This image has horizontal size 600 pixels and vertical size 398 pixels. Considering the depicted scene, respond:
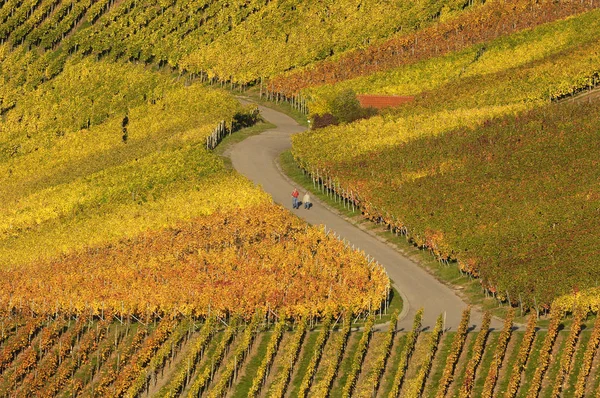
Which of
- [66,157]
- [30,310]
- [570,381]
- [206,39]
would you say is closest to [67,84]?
[206,39]

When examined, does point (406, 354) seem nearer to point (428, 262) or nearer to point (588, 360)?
point (588, 360)

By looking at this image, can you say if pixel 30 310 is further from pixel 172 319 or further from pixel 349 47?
pixel 349 47

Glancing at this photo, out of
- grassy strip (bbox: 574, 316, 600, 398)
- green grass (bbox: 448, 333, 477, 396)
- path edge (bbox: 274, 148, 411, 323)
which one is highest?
grassy strip (bbox: 574, 316, 600, 398)

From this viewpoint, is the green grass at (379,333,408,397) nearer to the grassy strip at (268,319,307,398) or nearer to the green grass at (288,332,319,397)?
the green grass at (288,332,319,397)

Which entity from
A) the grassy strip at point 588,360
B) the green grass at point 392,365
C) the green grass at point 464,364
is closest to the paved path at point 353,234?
the green grass at point 392,365

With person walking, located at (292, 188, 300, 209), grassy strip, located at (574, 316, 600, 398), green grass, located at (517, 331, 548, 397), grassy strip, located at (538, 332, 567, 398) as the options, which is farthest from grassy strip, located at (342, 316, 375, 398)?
person walking, located at (292, 188, 300, 209)

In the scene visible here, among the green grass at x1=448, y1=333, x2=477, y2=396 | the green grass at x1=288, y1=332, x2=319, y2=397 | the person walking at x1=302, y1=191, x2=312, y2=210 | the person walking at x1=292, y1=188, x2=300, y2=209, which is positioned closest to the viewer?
the green grass at x1=448, y1=333, x2=477, y2=396

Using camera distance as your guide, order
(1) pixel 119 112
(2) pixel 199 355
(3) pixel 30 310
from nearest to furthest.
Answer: (2) pixel 199 355, (3) pixel 30 310, (1) pixel 119 112
